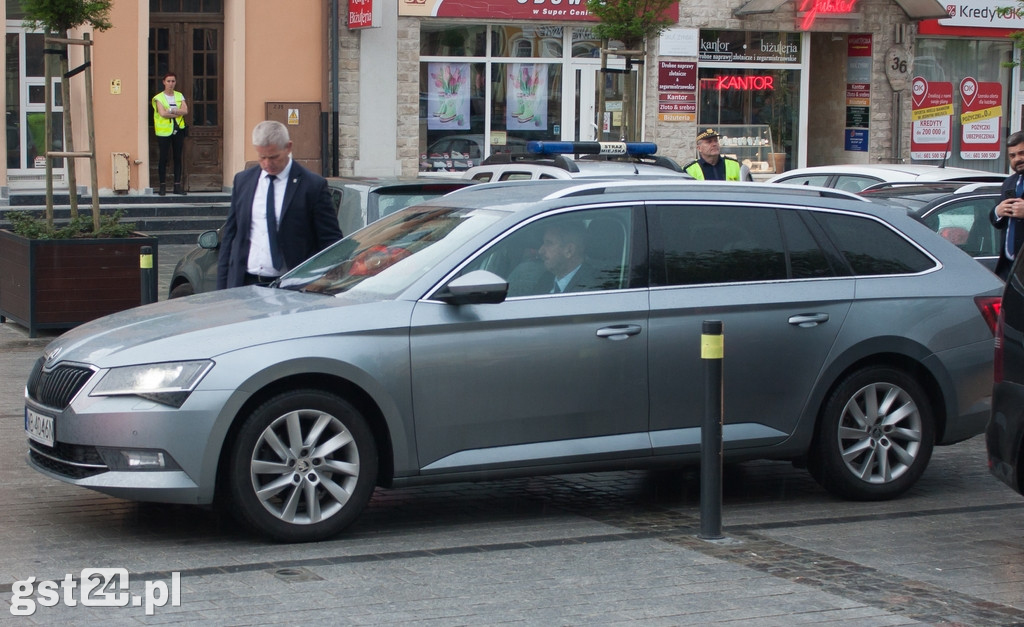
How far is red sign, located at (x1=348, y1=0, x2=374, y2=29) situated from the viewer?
73.6ft

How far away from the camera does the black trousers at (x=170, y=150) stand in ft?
71.8

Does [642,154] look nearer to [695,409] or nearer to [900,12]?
[695,409]

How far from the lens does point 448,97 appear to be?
79.5 feet

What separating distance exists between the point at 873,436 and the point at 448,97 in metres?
17.6

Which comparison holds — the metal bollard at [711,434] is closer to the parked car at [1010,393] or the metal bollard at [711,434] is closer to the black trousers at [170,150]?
the parked car at [1010,393]

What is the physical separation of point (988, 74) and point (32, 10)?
804 inches

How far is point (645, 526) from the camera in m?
6.93

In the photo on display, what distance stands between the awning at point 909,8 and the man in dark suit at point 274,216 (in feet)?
60.0

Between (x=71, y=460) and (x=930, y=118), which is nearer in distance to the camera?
(x=71, y=460)

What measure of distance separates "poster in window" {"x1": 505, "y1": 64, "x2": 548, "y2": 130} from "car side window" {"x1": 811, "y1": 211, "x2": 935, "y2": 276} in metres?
17.3

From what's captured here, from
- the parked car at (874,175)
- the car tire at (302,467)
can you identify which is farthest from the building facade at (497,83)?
the car tire at (302,467)

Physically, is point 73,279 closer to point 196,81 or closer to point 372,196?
point 372,196

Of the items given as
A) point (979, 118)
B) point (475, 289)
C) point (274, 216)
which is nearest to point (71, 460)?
point (475, 289)

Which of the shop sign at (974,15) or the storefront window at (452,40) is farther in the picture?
the shop sign at (974,15)
